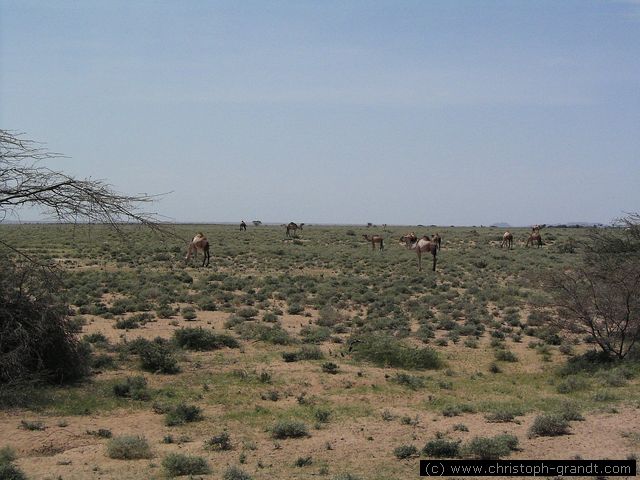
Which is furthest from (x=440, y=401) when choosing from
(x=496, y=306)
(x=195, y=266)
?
(x=195, y=266)

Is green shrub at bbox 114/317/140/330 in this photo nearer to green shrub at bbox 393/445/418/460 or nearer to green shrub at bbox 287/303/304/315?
green shrub at bbox 287/303/304/315

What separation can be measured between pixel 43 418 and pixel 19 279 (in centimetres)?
280

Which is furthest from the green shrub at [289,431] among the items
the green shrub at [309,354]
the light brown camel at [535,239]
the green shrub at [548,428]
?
the light brown camel at [535,239]

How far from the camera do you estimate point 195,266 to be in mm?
38156

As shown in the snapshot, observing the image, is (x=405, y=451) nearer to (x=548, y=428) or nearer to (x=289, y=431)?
(x=289, y=431)

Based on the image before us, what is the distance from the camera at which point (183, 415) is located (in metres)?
11.1

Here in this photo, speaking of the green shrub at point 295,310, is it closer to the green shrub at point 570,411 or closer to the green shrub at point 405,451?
the green shrub at point 570,411

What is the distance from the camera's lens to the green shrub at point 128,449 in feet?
29.9

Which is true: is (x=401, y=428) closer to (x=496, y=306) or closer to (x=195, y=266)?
(x=496, y=306)

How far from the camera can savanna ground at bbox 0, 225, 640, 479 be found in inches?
352

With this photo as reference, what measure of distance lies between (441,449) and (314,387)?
5.06m

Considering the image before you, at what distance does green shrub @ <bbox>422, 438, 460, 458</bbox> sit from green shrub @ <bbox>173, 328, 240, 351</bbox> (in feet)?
29.8

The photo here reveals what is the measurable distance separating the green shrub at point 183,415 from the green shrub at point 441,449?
14.5 ft

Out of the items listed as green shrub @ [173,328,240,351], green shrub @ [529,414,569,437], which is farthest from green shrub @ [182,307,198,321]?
green shrub @ [529,414,569,437]
